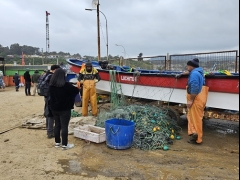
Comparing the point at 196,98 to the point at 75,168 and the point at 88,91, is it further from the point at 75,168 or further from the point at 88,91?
the point at 88,91

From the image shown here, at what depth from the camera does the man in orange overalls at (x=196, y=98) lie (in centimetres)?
461

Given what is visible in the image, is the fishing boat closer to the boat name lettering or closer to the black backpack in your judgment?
the boat name lettering

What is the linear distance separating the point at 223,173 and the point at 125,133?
172 cm

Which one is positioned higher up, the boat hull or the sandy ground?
the boat hull

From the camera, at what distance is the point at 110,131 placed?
176 inches

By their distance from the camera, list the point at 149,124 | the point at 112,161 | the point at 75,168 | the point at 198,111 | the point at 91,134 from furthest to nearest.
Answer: the point at 149,124 < the point at 91,134 < the point at 198,111 < the point at 112,161 < the point at 75,168

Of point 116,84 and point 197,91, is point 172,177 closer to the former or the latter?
point 197,91

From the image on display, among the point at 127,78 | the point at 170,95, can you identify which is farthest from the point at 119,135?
the point at 127,78

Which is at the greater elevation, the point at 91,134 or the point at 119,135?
A: the point at 119,135

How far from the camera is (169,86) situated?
18.8 feet

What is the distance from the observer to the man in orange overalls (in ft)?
15.1

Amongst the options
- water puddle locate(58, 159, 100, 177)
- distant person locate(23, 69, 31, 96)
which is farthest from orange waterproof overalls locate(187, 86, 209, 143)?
distant person locate(23, 69, 31, 96)

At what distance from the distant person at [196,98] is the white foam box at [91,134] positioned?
1823 mm

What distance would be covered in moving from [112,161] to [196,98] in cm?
207
